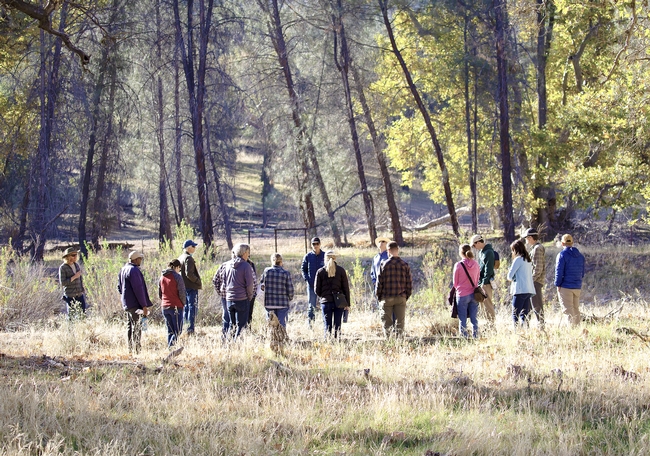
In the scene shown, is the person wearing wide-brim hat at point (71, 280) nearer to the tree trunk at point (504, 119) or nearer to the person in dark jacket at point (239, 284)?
the person in dark jacket at point (239, 284)

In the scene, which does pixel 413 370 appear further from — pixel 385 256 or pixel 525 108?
pixel 525 108

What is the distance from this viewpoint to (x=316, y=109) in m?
27.6

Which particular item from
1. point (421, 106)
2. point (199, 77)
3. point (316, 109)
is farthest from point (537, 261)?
point (316, 109)

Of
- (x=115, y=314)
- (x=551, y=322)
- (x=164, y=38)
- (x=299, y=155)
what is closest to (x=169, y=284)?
(x=115, y=314)

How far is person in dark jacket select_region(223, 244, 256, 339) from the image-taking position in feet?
31.9

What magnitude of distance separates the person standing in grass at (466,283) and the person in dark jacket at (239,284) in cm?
325

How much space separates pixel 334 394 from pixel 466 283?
4365 millimetres

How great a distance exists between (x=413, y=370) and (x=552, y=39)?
972 inches

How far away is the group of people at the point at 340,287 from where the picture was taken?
9781mm

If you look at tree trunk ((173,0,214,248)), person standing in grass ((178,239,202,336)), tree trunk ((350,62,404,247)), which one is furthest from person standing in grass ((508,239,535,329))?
tree trunk ((350,62,404,247))

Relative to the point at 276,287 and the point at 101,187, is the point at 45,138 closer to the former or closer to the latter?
the point at 101,187

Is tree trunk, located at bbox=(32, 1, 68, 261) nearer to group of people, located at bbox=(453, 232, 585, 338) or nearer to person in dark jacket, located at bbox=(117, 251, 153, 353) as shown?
person in dark jacket, located at bbox=(117, 251, 153, 353)

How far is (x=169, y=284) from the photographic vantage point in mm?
9805

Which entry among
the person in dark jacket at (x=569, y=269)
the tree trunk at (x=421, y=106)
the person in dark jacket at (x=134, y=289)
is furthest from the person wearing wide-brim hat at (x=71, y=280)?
the tree trunk at (x=421, y=106)
